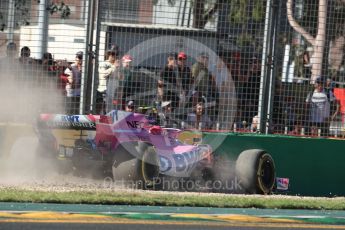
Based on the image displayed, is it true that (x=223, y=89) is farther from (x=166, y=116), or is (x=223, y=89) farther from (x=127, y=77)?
(x=127, y=77)

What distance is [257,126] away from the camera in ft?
44.2

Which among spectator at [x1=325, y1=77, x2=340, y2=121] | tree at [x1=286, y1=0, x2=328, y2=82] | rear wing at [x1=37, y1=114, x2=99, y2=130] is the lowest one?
rear wing at [x1=37, y1=114, x2=99, y2=130]

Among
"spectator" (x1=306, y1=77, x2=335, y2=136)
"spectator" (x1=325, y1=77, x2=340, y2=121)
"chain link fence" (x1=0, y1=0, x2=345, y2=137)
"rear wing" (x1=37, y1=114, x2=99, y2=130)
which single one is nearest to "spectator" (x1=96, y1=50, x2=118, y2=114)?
"chain link fence" (x1=0, y1=0, x2=345, y2=137)

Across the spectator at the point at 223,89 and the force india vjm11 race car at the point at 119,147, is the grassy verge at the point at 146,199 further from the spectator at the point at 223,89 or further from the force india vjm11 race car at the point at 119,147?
the spectator at the point at 223,89

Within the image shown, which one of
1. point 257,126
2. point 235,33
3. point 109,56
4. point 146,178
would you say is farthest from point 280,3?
point 146,178

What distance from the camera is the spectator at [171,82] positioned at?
12922 millimetres

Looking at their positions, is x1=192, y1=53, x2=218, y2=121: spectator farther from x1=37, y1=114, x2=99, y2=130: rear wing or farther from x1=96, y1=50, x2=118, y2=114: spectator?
x1=37, y1=114, x2=99, y2=130: rear wing

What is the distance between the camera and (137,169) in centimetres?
1155

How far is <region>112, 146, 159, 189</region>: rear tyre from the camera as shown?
11.6 meters

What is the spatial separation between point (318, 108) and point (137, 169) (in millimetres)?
3567

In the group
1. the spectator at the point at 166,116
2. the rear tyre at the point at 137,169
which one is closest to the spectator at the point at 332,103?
the spectator at the point at 166,116

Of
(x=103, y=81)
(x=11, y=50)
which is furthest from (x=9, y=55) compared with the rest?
(x=103, y=81)

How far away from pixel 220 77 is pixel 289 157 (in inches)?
67.8

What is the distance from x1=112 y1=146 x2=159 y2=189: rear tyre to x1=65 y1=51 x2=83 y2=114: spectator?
4.91 feet
